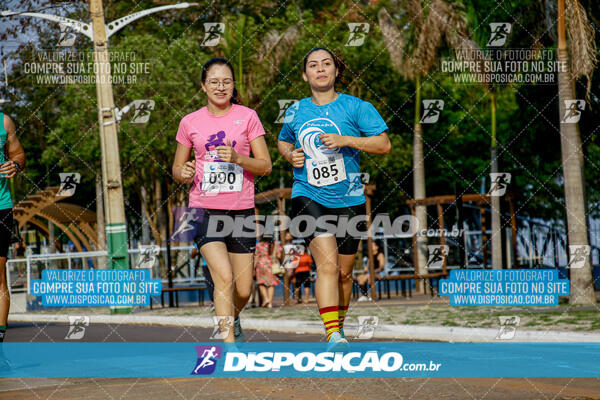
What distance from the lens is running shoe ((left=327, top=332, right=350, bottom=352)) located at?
5809 mm

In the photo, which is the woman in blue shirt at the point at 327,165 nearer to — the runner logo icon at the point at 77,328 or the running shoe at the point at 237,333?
the running shoe at the point at 237,333

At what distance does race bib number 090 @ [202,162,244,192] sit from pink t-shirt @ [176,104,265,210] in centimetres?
4

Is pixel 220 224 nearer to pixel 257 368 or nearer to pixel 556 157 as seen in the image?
pixel 257 368

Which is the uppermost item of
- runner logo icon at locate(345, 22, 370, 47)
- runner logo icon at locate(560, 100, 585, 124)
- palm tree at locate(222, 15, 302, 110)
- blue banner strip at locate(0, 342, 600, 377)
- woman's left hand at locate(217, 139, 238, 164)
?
palm tree at locate(222, 15, 302, 110)

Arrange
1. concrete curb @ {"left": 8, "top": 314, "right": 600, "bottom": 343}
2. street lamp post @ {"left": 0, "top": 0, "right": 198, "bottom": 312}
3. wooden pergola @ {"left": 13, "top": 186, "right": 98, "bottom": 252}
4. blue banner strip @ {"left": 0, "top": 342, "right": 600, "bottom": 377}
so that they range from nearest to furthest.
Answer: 1. blue banner strip @ {"left": 0, "top": 342, "right": 600, "bottom": 377}
2. concrete curb @ {"left": 8, "top": 314, "right": 600, "bottom": 343}
3. street lamp post @ {"left": 0, "top": 0, "right": 198, "bottom": 312}
4. wooden pergola @ {"left": 13, "top": 186, "right": 98, "bottom": 252}

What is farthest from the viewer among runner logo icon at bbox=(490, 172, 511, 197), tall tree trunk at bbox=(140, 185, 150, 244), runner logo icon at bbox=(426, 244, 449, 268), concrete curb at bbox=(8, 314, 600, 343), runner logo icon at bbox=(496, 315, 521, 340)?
tall tree trunk at bbox=(140, 185, 150, 244)

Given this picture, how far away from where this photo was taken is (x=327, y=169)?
6.03m

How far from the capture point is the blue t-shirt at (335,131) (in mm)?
5984

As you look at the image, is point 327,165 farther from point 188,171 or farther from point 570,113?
point 570,113

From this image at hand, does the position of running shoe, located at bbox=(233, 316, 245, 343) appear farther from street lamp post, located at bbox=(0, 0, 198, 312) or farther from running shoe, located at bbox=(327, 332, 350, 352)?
street lamp post, located at bbox=(0, 0, 198, 312)

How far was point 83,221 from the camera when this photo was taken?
110 ft

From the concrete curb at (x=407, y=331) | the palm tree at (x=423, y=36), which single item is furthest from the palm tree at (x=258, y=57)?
the concrete curb at (x=407, y=331)

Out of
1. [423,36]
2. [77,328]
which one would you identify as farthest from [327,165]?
[423,36]

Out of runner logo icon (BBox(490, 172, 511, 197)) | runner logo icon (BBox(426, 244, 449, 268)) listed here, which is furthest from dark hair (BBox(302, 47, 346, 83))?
runner logo icon (BBox(426, 244, 449, 268))
